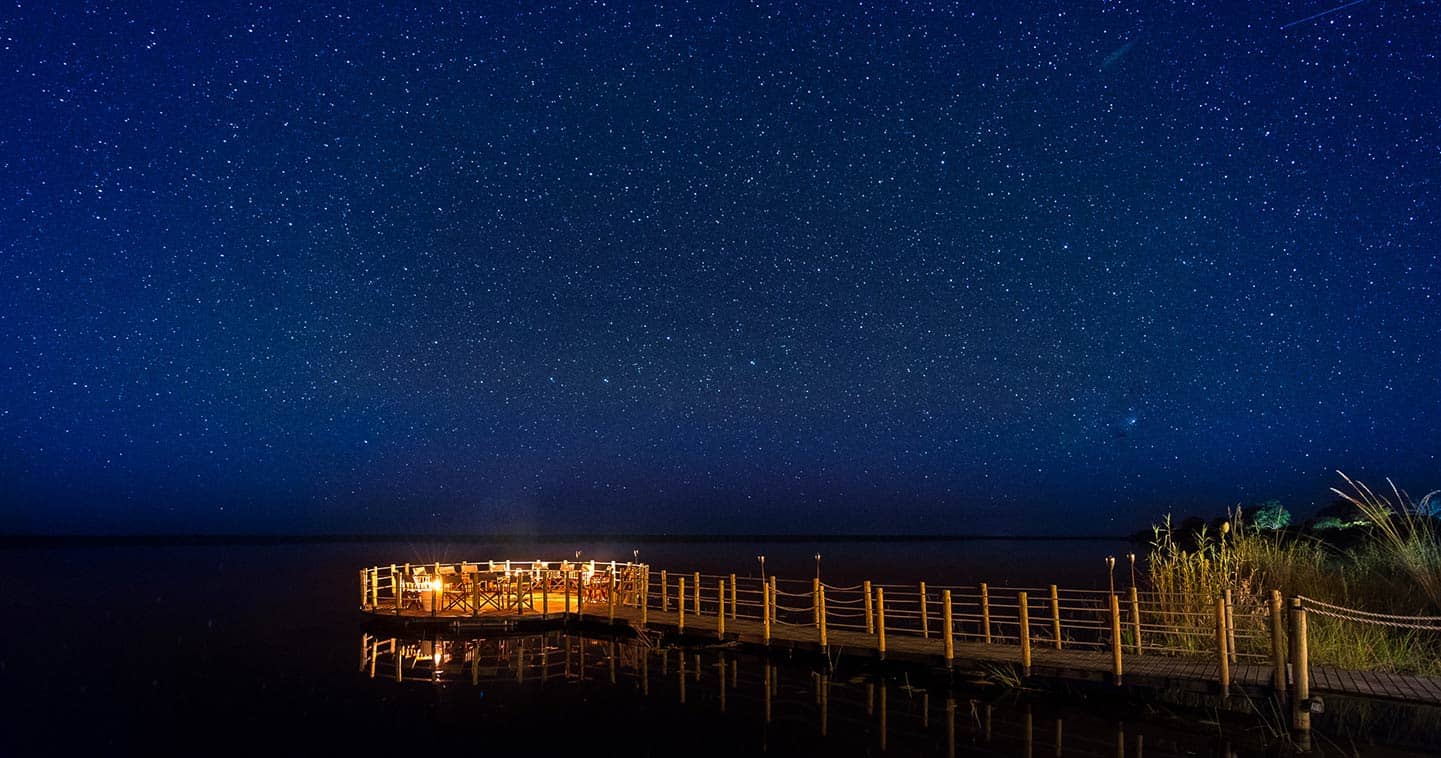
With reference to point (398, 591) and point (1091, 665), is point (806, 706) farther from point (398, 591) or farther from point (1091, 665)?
point (398, 591)

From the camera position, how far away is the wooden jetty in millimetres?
15336

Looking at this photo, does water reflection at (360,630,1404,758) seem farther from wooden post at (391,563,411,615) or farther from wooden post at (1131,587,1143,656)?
wooden post at (391,563,411,615)

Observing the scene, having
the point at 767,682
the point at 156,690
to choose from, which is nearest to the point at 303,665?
the point at 156,690

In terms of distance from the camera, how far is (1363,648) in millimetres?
17016

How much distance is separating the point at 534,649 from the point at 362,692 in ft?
19.7

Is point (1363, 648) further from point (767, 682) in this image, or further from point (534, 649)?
point (534, 649)

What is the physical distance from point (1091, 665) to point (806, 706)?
591cm

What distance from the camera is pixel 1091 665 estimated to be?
18.1m

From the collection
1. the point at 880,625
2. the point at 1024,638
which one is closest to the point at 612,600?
the point at 880,625

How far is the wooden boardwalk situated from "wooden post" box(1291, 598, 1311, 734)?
0.91 ft

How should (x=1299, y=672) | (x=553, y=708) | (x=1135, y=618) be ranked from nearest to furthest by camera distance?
(x=1299, y=672) < (x=1135, y=618) < (x=553, y=708)

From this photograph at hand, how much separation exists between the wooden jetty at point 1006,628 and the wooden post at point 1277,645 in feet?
0.08

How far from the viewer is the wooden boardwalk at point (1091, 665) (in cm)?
1466

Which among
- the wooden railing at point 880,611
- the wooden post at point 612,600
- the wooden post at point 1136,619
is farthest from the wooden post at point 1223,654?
the wooden post at point 612,600
